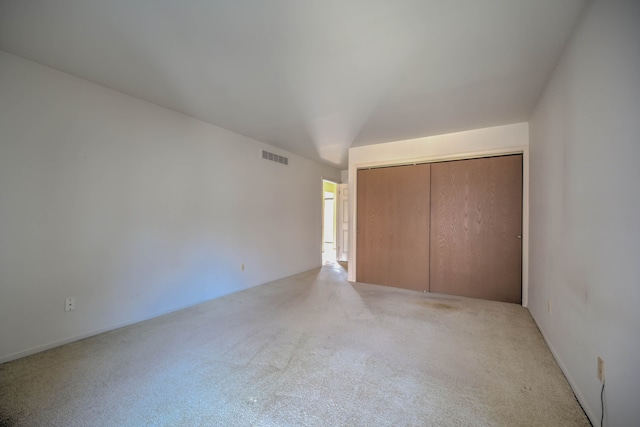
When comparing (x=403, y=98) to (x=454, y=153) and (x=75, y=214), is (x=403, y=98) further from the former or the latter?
(x=75, y=214)

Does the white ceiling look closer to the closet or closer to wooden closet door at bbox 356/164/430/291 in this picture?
the closet

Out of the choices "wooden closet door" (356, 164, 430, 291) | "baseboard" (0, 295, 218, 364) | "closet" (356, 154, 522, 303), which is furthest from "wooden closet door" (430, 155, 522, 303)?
"baseboard" (0, 295, 218, 364)

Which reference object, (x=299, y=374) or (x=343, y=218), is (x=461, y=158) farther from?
(x=299, y=374)

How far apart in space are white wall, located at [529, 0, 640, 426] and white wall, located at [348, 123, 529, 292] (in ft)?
Result: 4.25

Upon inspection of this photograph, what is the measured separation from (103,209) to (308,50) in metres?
2.37

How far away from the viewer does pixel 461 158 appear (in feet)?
12.2

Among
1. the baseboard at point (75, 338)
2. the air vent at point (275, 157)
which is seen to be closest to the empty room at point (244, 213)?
the baseboard at point (75, 338)

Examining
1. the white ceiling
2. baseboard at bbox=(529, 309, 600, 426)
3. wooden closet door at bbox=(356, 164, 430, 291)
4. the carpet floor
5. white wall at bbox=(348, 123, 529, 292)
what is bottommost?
the carpet floor

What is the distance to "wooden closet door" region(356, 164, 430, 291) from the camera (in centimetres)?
399

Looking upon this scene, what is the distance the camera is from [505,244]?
3.46 meters

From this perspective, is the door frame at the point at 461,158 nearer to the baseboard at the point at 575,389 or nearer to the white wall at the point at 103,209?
the baseboard at the point at 575,389

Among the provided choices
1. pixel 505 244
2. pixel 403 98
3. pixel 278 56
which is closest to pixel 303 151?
pixel 403 98

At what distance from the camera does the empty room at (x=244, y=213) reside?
4.74 feet

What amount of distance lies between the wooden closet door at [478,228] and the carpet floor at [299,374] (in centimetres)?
63
